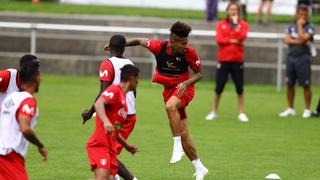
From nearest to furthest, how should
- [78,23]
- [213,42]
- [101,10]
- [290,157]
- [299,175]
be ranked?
[299,175] → [290,157] → [213,42] → [78,23] → [101,10]

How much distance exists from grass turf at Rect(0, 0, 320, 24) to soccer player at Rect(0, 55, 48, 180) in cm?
2192

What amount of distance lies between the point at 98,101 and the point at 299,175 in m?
3.87

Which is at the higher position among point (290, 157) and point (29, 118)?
point (29, 118)

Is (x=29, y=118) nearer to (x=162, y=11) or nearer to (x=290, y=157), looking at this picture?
(x=290, y=157)

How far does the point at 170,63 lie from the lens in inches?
506

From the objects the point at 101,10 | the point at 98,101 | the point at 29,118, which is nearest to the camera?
the point at 29,118

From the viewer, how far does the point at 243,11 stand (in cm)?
2942

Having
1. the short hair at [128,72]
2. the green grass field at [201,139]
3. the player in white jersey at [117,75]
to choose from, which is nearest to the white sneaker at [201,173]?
the green grass field at [201,139]

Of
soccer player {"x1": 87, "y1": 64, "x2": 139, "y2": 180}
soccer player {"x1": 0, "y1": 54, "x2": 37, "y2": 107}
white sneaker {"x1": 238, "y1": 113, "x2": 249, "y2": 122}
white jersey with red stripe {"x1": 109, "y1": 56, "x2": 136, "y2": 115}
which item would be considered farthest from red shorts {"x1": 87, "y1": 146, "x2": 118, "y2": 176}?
white sneaker {"x1": 238, "y1": 113, "x2": 249, "y2": 122}

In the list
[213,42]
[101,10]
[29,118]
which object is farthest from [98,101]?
[101,10]

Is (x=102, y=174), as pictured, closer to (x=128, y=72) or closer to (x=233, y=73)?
(x=128, y=72)

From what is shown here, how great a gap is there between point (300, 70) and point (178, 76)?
314 inches

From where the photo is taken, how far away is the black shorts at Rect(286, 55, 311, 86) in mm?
20391

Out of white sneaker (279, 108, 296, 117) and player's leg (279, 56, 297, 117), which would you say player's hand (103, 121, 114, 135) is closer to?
player's leg (279, 56, 297, 117)
